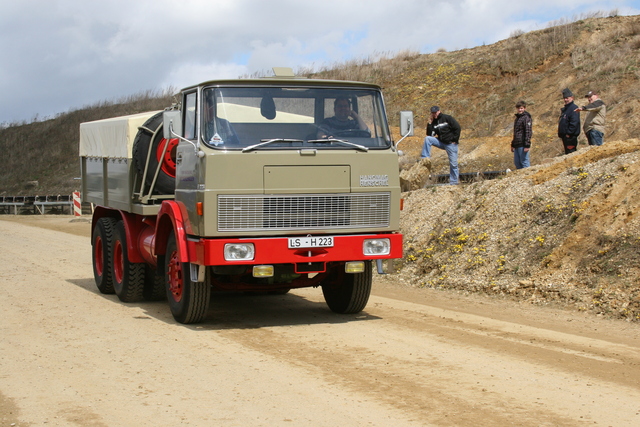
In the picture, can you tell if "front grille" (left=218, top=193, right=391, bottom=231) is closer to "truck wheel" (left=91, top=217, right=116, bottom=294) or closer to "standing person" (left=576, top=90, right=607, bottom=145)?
"truck wheel" (left=91, top=217, right=116, bottom=294)

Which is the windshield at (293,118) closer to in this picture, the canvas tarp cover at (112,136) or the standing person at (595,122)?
the canvas tarp cover at (112,136)

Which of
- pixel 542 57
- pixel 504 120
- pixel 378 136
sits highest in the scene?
pixel 542 57

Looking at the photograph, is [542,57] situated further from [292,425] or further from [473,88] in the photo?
[292,425]

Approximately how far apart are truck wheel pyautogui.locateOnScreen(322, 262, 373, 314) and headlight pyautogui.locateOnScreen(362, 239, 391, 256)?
574mm

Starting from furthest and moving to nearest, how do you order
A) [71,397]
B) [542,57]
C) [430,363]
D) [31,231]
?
1. [542,57]
2. [31,231]
3. [430,363]
4. [71,397]

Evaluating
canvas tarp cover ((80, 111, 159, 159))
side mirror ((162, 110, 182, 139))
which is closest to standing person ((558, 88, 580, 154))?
canvas tarp cover ((80, 111, 159, 159))

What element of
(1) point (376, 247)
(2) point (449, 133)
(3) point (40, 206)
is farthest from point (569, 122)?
(3) point (40, 206)

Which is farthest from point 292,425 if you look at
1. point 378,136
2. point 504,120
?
point 504,120

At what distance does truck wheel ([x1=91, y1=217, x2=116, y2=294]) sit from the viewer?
11802 mm

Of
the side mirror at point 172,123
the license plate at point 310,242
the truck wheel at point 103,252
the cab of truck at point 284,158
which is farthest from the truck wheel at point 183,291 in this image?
the truck wheel at point 103,252

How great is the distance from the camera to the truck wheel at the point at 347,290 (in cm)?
959

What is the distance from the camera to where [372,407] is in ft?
18.5

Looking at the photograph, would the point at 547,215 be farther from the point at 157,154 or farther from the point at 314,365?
the point at 314,365

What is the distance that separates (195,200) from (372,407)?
145 inches
